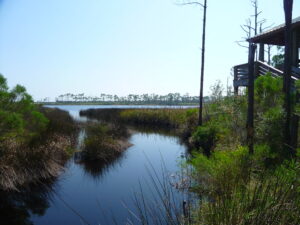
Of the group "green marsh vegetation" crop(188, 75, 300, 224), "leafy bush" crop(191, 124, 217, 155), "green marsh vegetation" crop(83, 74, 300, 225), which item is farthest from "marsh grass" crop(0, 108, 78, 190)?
"leafy bush" crop(191, 124, 217, 155)

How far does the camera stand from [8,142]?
7.84 m

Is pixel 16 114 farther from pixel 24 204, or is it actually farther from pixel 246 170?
pixel 246 170

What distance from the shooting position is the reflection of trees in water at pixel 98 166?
364 inches

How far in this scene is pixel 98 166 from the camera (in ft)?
33.2

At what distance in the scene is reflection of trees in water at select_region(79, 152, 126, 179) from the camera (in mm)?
9238

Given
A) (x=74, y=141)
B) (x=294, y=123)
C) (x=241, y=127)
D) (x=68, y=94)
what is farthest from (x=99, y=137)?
(x=68, y=94)

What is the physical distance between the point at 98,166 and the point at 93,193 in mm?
2617

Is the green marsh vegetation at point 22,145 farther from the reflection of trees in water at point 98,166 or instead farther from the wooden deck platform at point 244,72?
the wooden deck platform at point 244,72

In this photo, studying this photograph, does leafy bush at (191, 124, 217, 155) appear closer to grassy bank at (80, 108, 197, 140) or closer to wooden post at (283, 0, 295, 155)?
grassy bank at (80, 108, 197, 140)

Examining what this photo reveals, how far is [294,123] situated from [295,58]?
17.9ft

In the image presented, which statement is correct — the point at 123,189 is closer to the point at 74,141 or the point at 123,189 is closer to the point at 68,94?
the point at 74,141

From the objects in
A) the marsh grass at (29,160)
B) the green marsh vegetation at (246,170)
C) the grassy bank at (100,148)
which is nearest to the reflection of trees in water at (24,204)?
the marsh grass at (29,160)

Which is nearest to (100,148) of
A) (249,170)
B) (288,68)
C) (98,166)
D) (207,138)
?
(98,166)

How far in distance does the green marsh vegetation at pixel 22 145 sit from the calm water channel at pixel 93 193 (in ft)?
1.68
